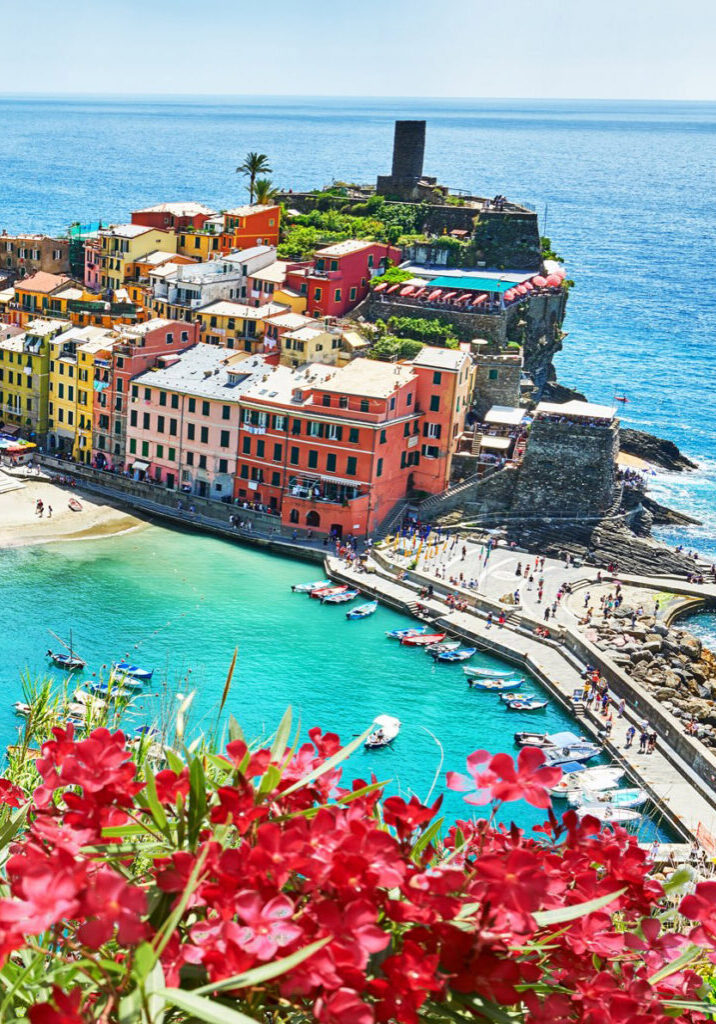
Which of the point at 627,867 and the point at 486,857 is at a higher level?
the point at 486,857

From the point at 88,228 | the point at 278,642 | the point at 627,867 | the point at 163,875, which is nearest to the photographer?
the point at 163,875

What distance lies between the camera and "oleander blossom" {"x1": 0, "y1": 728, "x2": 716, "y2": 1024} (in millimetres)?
4055

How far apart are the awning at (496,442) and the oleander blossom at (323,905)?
59.3m

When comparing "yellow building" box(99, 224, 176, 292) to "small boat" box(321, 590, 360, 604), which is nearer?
"small boat" box(321, 590, 360, 604)

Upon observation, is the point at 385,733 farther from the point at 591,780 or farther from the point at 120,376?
the point at 120,376

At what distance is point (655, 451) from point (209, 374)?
30.3 meters

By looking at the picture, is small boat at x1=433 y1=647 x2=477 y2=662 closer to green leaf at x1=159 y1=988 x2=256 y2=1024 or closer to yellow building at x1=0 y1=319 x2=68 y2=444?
yellow building at x1=0 y1=319 x2=68 y2=444

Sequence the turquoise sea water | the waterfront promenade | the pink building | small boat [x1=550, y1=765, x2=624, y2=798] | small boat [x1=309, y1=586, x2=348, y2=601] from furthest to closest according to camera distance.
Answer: the pink building, small boat [x1=309, y1=586, x2=348, y2=601], the turquoise sea water, the waterfront promenade, small boat [x1=550, y1=765, x2=624, y2=798]

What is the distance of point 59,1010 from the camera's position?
4.04 m

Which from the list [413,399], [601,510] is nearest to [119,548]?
[413,399]

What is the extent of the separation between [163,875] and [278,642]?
4402cm

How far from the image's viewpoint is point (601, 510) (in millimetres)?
62750

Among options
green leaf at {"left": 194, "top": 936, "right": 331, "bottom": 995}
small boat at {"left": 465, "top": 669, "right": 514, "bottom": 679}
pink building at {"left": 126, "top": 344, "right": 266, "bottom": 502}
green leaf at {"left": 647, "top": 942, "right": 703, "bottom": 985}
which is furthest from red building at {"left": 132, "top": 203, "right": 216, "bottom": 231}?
green leaf at {"left": 194, "top": 936, "right": 331, "bottom": 995}

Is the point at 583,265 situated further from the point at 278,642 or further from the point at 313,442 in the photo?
the point at 278,642
